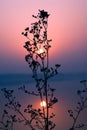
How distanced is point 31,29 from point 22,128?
31.6 m

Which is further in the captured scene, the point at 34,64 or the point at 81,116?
the point at 81,116

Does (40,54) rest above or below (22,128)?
above

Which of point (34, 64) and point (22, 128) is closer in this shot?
point (34, 64)

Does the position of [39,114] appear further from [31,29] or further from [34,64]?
[31,29]

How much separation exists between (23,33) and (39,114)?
1.54 m

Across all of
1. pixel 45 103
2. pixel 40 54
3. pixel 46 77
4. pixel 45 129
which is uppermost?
pixel 40 54

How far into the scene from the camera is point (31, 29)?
21.2 ft

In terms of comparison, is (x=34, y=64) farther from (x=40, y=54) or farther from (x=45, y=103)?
(x=45, y=103)

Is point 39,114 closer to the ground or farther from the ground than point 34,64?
closer to the ground

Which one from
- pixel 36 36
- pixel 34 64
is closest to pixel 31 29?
pixel 36 36

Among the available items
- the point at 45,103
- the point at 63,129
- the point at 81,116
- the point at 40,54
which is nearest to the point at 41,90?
the point at 45,103

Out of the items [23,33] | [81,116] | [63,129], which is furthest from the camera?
[81,116]

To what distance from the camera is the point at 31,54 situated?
259 inches

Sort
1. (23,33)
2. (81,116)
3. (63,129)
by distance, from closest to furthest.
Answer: (23,33) < (63,129) < (81,116)
